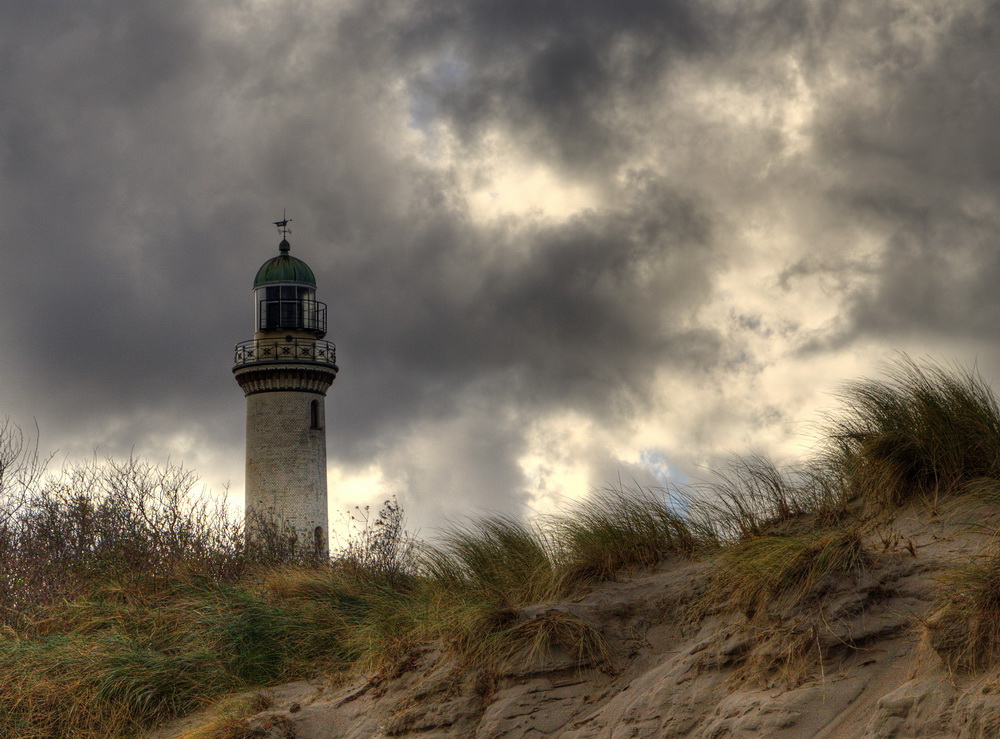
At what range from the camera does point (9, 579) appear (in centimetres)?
1670

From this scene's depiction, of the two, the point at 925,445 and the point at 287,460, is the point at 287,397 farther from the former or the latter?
the point at 925,445

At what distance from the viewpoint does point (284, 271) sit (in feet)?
117

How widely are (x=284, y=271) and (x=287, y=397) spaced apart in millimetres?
4550

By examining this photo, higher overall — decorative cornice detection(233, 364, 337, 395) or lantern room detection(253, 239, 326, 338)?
lantern room detection(253, 239, 326, 338)

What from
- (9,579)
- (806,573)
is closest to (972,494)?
(806,573)

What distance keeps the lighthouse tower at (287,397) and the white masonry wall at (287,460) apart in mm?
31

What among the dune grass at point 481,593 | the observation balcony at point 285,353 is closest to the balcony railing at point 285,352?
the observation balcony at point 285,353

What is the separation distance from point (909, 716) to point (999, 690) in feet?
1.53

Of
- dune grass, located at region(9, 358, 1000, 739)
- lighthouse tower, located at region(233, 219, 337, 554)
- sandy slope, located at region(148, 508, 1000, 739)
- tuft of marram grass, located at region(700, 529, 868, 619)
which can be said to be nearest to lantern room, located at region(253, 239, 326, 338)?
lighthouse tower, located at region(233, 219, 337, 554)

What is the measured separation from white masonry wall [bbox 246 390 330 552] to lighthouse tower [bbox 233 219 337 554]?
0.03m

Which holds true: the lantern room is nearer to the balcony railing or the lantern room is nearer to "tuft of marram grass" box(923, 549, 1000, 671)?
the balcony railing

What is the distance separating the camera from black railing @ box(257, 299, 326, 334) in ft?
115

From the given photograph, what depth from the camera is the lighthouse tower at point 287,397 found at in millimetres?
32969

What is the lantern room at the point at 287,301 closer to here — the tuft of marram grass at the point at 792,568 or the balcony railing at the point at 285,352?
the balcony railing at the point at 285,352
